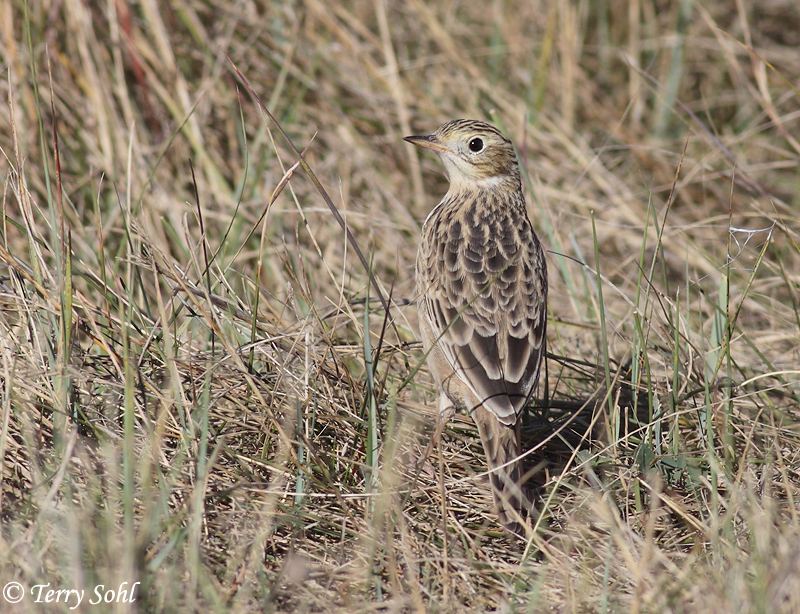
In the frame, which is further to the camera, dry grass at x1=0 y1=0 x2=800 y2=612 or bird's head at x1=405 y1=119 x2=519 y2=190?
bird's head at x1=405 y1=119 x2=519 y2=190

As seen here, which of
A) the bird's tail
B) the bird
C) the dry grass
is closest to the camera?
the dry grass

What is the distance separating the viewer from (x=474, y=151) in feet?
16.3

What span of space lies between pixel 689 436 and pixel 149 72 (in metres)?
4.42

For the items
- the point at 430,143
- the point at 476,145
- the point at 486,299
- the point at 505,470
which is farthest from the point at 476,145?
the point at 505,470

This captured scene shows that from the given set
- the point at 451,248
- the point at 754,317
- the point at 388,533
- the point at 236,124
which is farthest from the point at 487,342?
the point at 236,124

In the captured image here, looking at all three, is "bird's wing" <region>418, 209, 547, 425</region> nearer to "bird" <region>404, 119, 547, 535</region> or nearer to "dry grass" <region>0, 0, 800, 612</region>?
"bird" <region>404, 119, 547, 535</region>

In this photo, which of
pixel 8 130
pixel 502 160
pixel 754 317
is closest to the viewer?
pixel 502 160

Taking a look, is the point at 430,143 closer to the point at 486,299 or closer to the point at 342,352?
the point at 486,299

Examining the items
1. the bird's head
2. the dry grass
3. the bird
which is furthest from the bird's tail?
the bird's head

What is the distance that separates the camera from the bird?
3.79 metres

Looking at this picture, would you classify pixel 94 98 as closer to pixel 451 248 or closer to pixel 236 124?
pixel 236 124

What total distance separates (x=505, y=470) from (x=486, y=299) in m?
0.84

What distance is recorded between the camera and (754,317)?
555cm

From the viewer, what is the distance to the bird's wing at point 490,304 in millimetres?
3877
